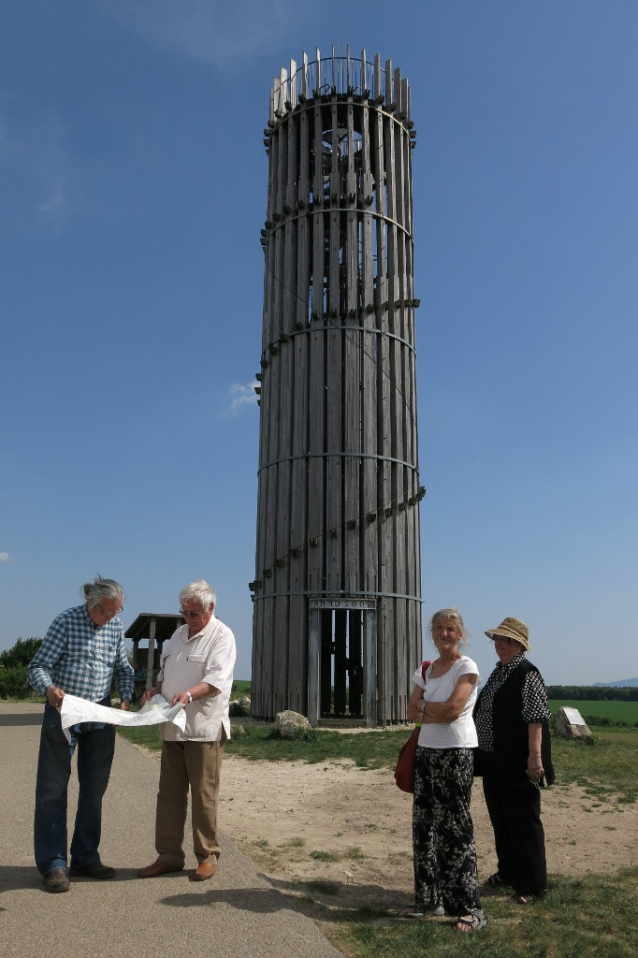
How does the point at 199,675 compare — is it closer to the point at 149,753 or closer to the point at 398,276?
the point at 149,753

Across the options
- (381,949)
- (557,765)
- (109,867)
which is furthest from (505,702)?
(557,765)

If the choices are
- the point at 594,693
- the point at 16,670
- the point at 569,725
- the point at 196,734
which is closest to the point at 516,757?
the point at 196,734

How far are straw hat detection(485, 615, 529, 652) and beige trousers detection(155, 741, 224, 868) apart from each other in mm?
2012

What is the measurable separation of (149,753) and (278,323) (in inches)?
384

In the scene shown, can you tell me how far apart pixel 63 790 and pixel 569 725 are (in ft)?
32.9

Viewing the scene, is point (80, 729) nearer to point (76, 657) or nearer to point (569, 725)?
point (76, 657)

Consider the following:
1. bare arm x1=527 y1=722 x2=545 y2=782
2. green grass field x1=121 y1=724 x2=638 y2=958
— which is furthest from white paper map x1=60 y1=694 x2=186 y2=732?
bare arm x1=527 y1=722 x2=545 y2=782

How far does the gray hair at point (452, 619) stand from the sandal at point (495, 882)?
174 cm

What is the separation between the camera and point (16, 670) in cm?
2722

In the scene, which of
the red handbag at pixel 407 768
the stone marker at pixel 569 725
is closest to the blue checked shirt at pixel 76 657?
the red handbag at pixel 407 768

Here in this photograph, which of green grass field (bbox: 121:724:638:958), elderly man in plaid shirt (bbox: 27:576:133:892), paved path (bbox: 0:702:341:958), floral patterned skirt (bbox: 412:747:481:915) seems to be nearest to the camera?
paved path (bbox: 0:702:341:958)

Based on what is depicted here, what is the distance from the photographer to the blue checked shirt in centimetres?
501

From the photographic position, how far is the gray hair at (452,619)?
488 centimetres

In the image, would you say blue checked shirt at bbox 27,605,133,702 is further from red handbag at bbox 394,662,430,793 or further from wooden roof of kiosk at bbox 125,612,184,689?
wooden roof of kiosk at bbox 125,612,184,689
